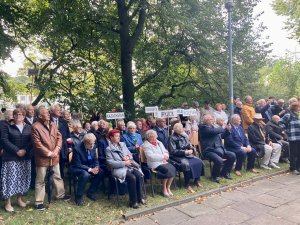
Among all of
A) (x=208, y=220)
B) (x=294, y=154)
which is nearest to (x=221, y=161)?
(x=208, y=220)

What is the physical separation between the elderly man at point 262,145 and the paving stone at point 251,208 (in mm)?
2835

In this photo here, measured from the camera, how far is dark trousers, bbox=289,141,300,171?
8.02 meters

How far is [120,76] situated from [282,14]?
1372 cm

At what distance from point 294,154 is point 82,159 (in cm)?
568

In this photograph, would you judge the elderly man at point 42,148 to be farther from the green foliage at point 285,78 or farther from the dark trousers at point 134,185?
the green foliage at point 285,78

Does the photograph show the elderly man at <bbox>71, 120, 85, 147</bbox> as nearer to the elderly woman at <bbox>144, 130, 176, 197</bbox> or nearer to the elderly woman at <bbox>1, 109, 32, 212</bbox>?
the elderly woman at <bbox>1, 109, 32, 212</bbox>

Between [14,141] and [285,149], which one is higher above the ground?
[14,141]

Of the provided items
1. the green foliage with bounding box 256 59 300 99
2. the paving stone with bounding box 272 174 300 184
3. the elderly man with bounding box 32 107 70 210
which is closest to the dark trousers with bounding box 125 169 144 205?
the elderly man with bounding box 32 107 70 210

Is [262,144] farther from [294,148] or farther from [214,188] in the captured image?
[214,188]

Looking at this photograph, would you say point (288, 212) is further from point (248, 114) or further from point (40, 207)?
point (40, 207)

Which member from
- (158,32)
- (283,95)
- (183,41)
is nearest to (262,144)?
(183,41)

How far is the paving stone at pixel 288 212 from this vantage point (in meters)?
4.97

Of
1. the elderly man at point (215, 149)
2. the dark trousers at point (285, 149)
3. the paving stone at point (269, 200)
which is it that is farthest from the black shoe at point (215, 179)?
the dark trousers at point (285, 149)

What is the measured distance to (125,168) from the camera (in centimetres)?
579
